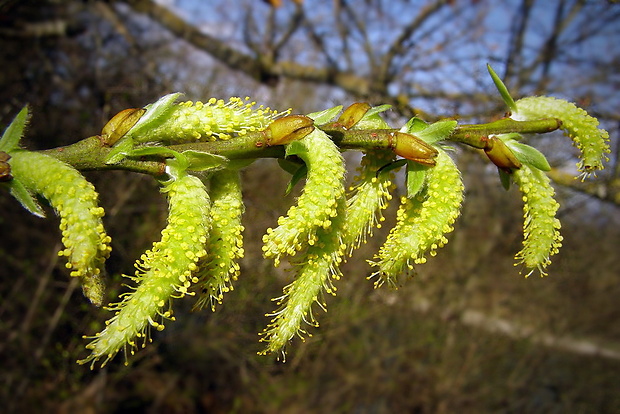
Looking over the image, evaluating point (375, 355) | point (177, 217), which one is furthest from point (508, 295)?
point (177, 217)

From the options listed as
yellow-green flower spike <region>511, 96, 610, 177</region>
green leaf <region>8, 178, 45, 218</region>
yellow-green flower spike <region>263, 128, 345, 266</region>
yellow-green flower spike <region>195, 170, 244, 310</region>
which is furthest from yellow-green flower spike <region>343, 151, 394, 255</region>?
green leaf <region>8, 178, 45, 218</region>

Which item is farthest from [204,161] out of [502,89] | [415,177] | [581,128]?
[581,128]

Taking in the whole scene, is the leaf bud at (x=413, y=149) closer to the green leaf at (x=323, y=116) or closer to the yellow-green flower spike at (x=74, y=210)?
the green leaf at (x=323, y=116)

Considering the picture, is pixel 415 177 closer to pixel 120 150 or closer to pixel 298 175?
pixel 298 175

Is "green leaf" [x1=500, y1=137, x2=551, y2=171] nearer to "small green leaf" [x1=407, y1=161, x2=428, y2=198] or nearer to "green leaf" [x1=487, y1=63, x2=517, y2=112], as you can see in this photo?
"green leaf" [x1=487, y1=63, x2=517, y2=112]

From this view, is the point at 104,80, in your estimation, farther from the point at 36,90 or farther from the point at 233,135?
the point at 233,135
